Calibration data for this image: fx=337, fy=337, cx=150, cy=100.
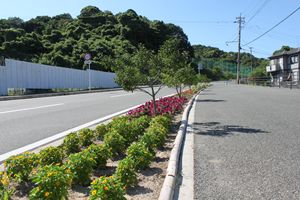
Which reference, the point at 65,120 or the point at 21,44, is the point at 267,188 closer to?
the point at 65,120

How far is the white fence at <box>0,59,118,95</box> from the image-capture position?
25122 mm

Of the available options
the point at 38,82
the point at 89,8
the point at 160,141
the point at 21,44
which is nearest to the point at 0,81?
the point at 38,82

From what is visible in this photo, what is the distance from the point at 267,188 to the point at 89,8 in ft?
300

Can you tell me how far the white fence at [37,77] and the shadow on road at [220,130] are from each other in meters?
10.3

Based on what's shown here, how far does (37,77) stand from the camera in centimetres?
2902

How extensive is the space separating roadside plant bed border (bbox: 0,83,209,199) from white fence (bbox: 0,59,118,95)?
13102 millimetres

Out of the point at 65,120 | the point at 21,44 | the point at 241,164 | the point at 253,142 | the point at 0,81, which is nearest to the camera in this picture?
the point at 241,164

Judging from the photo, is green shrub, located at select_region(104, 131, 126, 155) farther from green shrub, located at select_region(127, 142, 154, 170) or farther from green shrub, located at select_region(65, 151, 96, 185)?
green shrub, located at select_region(65, 151, 96, 185)

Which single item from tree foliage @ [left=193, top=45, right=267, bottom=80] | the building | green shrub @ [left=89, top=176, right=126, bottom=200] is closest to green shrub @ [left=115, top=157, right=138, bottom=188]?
green shrub @ [left=89, top=176, right=126, bottom=200]

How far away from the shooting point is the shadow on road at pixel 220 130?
834cm

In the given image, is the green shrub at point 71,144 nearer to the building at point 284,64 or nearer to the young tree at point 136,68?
the young tree at point 136,68

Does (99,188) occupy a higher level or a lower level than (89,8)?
lower

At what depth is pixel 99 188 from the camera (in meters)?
3.40

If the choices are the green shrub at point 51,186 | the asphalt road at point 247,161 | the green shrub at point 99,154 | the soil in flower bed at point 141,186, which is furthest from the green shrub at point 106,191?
the green shrub at point 99,154
